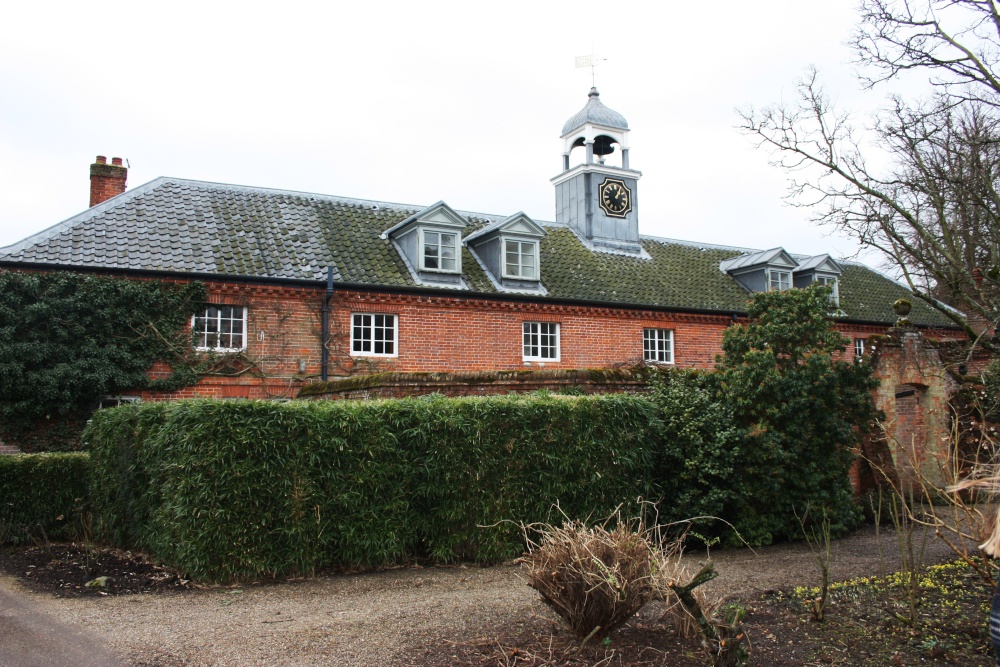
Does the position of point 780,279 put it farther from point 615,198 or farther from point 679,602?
point 679,602

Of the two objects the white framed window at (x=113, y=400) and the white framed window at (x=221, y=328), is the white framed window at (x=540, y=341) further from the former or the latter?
the white framed window at (x=113, y=400)

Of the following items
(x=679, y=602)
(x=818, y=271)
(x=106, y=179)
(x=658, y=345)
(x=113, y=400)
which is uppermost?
(x=106, y=179)

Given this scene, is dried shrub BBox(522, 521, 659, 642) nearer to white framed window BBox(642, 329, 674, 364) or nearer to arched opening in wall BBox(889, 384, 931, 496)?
arched opening in wall BBox(889, 384, 931, 496)

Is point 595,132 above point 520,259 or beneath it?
above

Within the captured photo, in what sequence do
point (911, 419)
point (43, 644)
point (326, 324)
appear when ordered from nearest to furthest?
1. point (43, 644)
2. point (911, 419)
3. point (326, 324)

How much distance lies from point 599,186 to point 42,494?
1998cm

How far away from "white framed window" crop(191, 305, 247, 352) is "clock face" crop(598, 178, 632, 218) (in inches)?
533

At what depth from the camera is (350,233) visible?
2147 centimetres

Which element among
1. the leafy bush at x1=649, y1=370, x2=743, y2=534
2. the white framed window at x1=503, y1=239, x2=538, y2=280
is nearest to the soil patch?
the leafy bush at x1=649, y1=370, x2=743, y2=534

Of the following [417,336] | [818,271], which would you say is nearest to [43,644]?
[417,336]

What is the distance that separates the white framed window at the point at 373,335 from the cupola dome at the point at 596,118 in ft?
40.9

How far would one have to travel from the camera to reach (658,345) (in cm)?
2366

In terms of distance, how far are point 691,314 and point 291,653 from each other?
19.7 m

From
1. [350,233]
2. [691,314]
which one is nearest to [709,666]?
[350,233]
